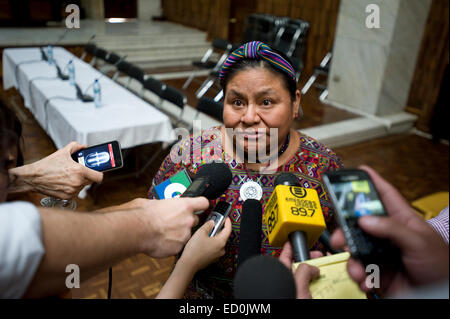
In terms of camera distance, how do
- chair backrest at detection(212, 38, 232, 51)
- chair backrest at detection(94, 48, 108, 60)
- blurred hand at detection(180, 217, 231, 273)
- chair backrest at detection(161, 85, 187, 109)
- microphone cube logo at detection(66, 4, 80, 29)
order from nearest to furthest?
blurred hand at detection(180, 217, 231, 273)
chair backrest at detection(161, 85, 187, 109)
microphone cube logo at detection(66, 4, 80, 29)
chair backrest at detection(94, 48, 108, 60)
chair backrest at detection(212, 38, 232, 51)

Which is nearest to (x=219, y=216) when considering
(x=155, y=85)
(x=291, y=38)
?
(x=155, y=85)

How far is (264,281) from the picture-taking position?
0.61 metres

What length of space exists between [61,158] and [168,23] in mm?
12166

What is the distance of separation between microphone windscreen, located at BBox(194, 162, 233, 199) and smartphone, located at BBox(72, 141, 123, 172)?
401 millimetres

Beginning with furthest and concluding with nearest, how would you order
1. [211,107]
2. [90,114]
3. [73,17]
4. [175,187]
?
[73,17]
[211,107]
[90,114]
[175,187]

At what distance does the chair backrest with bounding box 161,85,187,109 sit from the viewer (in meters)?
4.17

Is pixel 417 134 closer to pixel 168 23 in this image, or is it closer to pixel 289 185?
pixel 289 185

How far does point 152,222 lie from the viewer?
0.77 m

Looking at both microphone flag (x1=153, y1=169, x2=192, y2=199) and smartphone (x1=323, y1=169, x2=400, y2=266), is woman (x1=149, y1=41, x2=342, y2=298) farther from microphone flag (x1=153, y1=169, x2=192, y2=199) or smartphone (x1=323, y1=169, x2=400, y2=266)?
smartphone (x1=323, y1=169, x2=400, y2=266)

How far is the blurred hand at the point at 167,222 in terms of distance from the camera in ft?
2.50

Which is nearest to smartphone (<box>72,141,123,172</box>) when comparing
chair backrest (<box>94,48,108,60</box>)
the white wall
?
chair backrest (<box>94,48,108,60</box>)

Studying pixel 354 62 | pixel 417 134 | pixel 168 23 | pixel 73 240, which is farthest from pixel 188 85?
pixel 73 240

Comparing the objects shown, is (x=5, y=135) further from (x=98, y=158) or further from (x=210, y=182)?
(x=98, y=158)

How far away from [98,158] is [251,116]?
1.94 feet
